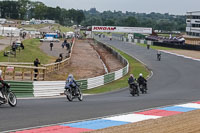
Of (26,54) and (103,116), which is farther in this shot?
(26,54)

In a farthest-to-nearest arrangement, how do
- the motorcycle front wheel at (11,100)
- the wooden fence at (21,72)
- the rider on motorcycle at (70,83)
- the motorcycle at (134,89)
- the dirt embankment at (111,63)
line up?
the dirt embankment at (111,63) < the wooden fence at (21,72) < the motorcycle at (134,89) < the rider on motorcycle at (70,83) < the motorcycle front wheel at (11,100)

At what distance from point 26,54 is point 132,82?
27.9 meters

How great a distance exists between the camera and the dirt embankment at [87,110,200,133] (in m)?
10.7

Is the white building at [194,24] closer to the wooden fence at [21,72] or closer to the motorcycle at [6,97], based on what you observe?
the wooden fence at [21,72]

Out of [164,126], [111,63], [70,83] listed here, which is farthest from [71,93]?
[111,63]

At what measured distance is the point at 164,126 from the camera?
11.5 meters

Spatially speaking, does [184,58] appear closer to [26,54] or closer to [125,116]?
[26,54]

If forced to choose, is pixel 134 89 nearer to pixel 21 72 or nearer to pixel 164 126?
pixel 21 72

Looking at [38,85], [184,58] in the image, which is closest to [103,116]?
[38,85]

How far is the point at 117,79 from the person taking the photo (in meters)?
37.2

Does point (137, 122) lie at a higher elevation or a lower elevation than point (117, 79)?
higher

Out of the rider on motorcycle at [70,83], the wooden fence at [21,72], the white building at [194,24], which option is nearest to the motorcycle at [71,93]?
the rider on motorcycle at [70,83]

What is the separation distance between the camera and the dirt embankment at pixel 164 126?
35.1 ft

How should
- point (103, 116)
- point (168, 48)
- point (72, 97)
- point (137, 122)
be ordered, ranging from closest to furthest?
point (137, 122)
point (103, 116)
point (72, 97)
point (168, 48)
